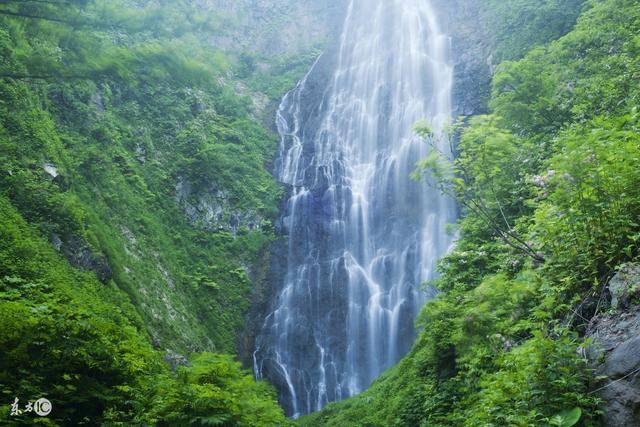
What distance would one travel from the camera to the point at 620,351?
161 inches

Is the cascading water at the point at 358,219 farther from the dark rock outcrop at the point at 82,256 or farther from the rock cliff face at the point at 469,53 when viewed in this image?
the dark rock outcrop at the point at 82,256

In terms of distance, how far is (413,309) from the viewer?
782 inches

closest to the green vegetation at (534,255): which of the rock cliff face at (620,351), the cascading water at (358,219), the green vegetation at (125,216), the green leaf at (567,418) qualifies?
the green leaf at (567,418)

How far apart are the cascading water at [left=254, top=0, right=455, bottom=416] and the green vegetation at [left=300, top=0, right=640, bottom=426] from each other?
5.46 meters

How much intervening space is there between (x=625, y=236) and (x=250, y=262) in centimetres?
1860

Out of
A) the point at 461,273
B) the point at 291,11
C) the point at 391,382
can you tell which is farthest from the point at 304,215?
the point at 291,11

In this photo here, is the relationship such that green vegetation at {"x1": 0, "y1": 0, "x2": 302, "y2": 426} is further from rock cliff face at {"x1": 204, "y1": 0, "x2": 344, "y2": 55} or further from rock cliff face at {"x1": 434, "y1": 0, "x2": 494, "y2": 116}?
rock cliff face at {"x1": 434, "y1": 0, "x2": 494, "y2": 116}

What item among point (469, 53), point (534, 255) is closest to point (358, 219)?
point (469, 53)

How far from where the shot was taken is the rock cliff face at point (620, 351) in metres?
3.82

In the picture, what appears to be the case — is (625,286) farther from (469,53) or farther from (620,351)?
(469,53)

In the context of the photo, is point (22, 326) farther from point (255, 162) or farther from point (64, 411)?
point (255, 162)

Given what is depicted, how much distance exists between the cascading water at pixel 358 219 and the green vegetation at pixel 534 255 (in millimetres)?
5459

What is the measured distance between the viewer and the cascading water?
1928cm

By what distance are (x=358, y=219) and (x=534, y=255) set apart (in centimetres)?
1798
